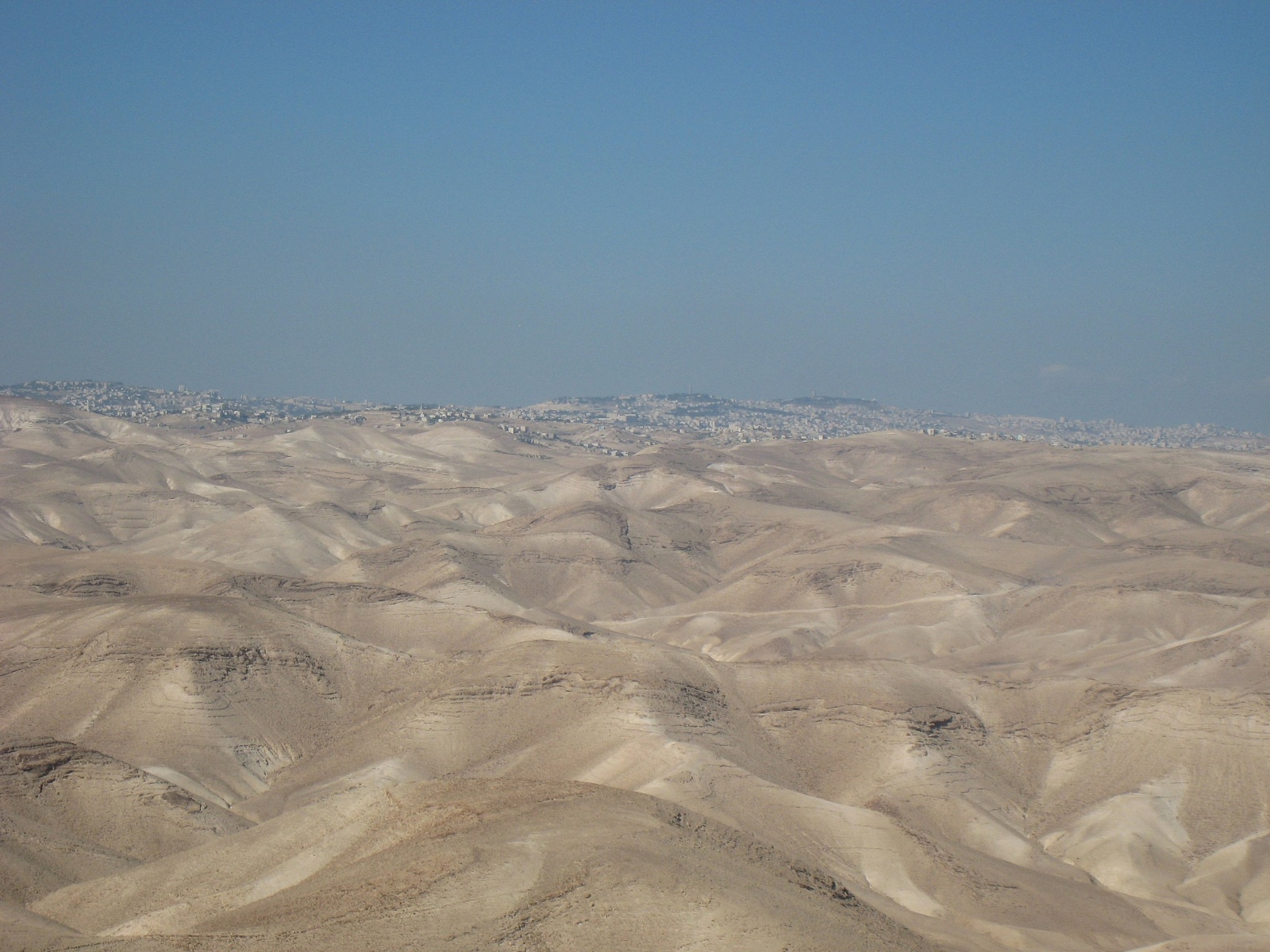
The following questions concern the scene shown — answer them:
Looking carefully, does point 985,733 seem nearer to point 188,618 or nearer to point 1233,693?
point 1233,693

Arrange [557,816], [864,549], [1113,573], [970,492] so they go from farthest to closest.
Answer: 1. [970,492]
2. [864,549]
3. [1113,573]
4. [557,816]

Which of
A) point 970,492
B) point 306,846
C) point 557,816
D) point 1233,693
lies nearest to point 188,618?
point 306,846

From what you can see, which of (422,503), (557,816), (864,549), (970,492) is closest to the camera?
(557,816)

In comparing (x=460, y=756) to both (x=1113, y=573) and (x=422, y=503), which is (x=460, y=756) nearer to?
(x=1113, y=573)

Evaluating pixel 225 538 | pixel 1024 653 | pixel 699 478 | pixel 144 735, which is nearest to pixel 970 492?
pixel 699 478

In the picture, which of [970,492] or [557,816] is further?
[970,492]

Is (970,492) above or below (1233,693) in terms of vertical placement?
below

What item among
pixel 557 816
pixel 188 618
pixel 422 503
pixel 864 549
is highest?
pixel 557 816
